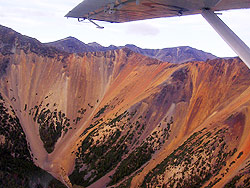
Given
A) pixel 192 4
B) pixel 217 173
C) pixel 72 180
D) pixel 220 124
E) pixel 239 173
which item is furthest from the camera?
pixel 72 180

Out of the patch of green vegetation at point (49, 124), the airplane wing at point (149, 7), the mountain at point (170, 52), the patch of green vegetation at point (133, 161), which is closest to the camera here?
the airplane wing at point (149, 7)

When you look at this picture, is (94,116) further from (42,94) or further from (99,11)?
(99,11)

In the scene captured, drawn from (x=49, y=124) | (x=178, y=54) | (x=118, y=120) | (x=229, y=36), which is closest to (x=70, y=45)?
(x=49, y=124)

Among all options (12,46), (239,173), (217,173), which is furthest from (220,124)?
(12,46)

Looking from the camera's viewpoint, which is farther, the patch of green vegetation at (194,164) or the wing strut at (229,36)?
the patch of green vegetation at (194,164)

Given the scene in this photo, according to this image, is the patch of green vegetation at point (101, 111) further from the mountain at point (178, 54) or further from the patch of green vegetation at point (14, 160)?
the mountain at point (178, 54)

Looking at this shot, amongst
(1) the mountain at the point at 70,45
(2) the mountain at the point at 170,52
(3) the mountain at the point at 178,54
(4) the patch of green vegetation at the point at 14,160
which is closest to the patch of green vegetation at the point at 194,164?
(4) the patch of green vegetation at the point at 14,160

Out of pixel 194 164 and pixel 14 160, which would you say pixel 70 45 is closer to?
pixel 14 160
